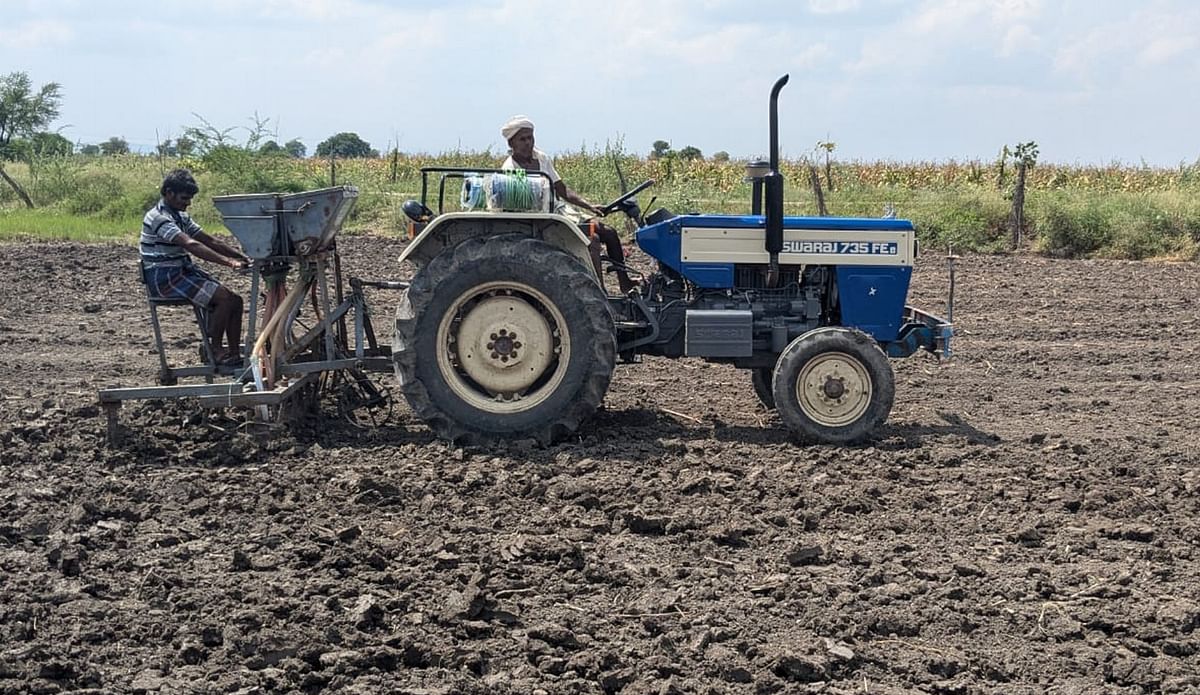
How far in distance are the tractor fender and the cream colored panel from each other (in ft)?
2.34

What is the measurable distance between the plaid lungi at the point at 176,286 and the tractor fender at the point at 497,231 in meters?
1.37

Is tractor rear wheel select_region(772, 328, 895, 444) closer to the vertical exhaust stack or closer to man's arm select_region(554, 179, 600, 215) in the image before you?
the vertical exhaust stack

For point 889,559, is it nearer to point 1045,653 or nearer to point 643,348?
point 1045,653

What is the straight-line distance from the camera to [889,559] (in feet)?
17.6

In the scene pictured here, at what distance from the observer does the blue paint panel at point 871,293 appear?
763cm

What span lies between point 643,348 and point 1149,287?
333 inches

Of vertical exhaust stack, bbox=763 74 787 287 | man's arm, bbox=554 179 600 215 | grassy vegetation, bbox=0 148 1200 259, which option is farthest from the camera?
grassy vegetation, bbox=0 148 1200 259

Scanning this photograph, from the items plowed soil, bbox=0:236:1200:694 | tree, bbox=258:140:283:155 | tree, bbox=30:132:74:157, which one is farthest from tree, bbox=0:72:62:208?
plowed soil, bbox=0:236:1200:694

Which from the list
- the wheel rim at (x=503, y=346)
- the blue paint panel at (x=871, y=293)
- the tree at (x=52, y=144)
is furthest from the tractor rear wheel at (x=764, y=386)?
the tree at (x=52, y=144)

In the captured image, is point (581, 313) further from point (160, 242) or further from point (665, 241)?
point (160, 242)

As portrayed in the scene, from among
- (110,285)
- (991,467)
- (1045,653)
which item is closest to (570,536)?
(1045,653)

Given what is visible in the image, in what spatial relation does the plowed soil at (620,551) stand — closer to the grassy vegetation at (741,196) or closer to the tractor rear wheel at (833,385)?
the tractor rear wheel at (833,385)

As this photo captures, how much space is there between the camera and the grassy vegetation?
59.5 ft

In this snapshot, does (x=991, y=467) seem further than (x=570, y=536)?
Yes
